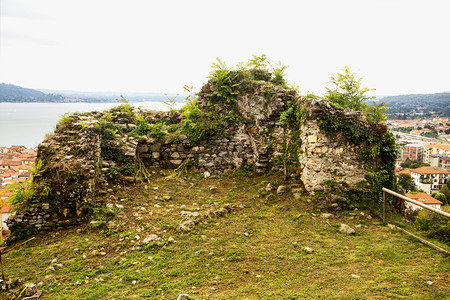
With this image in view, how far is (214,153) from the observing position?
10617 millimetres

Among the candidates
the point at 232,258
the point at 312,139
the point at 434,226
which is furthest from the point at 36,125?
the point at 434,226

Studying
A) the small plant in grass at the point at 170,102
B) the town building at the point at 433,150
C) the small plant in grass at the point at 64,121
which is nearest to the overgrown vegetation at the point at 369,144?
the small plant in grass at the point at 170,102

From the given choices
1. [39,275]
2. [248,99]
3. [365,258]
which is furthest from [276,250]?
[248,99]

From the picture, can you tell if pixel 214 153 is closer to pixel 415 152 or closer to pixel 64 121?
pixel 64 121

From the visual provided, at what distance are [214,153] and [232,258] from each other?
5.87 m

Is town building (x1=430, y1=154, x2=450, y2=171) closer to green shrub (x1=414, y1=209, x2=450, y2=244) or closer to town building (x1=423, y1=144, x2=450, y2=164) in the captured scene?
town building (x1=423, y1=144, x2=450, y2=164)

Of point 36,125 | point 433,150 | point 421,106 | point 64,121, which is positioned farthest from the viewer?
point 421,106

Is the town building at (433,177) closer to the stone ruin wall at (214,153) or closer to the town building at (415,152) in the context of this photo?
the town building at (415,152)

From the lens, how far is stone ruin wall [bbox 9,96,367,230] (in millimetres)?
6971

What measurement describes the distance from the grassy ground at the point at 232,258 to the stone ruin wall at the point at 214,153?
0.69m

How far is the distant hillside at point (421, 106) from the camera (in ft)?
456

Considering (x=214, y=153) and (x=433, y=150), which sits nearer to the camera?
(x=214, y=153)

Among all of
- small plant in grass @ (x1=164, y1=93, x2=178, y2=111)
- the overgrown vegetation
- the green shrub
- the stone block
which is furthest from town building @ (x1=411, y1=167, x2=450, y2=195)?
small plant in grass @ (x1=164, y1=93, x2=178, y2=111)

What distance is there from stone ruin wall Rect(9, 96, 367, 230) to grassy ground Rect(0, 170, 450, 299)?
2.25ft
